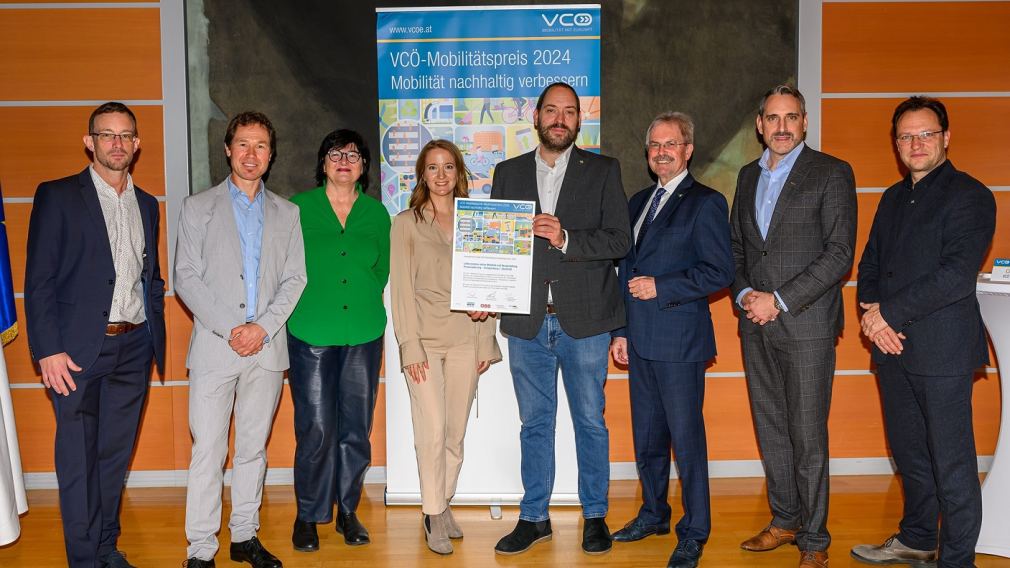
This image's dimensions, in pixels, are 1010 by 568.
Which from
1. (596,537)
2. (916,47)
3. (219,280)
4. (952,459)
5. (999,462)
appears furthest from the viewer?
(916,47)

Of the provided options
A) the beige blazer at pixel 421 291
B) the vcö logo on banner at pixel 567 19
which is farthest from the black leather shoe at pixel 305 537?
the vcö logo on banner at pixel 567 19

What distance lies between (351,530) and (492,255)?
150cm

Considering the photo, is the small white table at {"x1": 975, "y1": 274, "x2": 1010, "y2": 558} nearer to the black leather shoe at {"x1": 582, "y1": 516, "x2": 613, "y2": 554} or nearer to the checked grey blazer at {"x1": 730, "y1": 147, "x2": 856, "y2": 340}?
the checked grey blazer at {"x1": 730, "y1": 147, "x2": 856, "y2": 340}

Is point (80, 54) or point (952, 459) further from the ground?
point (80, 54)

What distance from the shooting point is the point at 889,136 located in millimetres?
4531

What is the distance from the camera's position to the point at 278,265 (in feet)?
11.0

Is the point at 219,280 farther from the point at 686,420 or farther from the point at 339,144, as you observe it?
the point at 686,420

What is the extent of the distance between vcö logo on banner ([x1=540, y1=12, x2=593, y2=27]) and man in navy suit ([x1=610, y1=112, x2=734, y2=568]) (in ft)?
4.06

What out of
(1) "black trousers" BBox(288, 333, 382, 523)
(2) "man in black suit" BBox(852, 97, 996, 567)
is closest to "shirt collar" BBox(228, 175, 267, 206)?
(1) "black trousers" BBox(288, 333, 382, 523)

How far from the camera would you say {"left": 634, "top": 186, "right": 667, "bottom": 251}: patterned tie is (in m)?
3.47

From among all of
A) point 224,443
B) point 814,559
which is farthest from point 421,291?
point 814,559

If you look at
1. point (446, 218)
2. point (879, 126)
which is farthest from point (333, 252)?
point (879, 126)

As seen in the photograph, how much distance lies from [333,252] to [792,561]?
96.5 inches

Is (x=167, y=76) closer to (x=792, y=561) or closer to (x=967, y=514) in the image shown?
(x=792, y=561)
